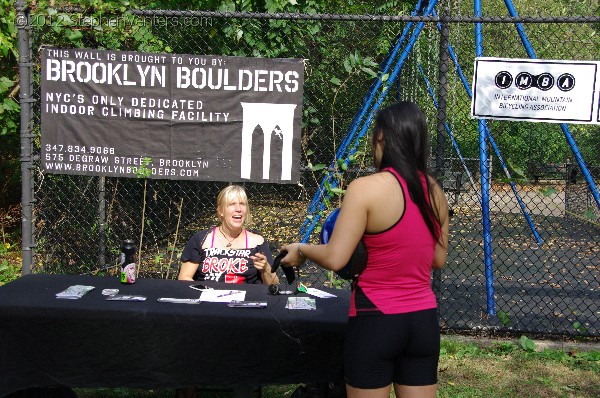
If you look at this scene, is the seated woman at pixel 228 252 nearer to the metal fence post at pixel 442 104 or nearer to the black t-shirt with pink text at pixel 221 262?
the black t-shirt with pink text at pixel 221 262

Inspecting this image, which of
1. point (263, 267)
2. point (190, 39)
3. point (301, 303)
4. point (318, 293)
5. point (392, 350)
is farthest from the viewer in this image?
point (190, 39)

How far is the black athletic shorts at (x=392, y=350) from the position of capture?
2.75 metres

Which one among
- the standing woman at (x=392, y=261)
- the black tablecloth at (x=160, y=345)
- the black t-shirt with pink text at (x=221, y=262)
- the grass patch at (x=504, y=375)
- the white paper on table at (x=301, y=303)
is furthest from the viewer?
the grass patch at (x=504, y=375)

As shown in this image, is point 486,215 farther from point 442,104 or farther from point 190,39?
point 190,39

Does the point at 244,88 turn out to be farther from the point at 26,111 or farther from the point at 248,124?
the point at 26,111

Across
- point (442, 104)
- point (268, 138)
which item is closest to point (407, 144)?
point (268, 138)

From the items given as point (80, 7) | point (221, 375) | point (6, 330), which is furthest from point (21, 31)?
point (221, 375)

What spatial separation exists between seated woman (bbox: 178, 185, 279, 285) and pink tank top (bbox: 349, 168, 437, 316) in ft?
5.41

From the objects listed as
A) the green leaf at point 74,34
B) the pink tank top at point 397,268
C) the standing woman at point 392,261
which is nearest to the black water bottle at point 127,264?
the standing woman at point 392,261

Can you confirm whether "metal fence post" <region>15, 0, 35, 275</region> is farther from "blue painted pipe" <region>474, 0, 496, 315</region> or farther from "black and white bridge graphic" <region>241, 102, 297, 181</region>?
"blue painted pipe" <region>474, 0, 496, 315</region>

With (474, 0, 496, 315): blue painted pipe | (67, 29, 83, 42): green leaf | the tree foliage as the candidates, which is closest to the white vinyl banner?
(474, 0, 496, 315): blue painted pipe

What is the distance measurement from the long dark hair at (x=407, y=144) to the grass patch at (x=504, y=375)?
2174 mm

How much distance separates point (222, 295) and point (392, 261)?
1.29 m

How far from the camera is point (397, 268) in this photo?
9.16 ft
